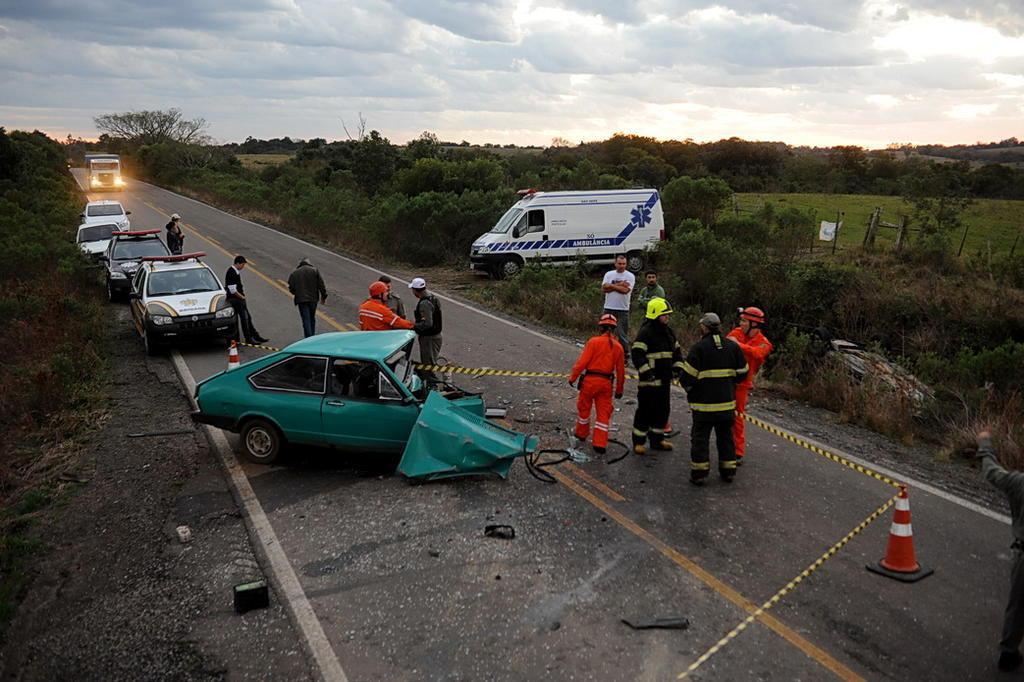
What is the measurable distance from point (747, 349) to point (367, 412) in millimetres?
4289

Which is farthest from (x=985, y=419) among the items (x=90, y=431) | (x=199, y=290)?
(x=199, y=290)

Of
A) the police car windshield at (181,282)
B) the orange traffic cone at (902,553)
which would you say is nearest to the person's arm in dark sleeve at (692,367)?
the orange traffic cone at (902,553)

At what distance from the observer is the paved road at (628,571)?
16.6 ft

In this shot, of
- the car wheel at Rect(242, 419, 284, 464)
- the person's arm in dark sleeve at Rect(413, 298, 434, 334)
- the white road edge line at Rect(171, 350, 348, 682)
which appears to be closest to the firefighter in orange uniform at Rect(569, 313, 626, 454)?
the person's arm in dark sleeve at Rect(413, 298, 434, 334)

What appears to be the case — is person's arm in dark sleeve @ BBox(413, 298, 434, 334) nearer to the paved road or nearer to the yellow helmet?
the paved road

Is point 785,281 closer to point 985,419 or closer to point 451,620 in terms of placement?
point 985,419

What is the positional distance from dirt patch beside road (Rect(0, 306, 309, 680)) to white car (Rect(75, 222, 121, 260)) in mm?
14906

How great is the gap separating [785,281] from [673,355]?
31.9ft

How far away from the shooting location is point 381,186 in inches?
1750

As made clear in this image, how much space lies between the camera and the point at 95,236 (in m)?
22.8

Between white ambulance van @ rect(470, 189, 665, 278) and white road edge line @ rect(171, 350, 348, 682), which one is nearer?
white road edge line @ rect(171, 350, 348, 682)

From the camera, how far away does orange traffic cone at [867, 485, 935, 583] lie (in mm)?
5961

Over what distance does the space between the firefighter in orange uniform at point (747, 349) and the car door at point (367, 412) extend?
143 inches

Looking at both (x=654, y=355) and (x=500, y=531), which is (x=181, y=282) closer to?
(x=654, y=355)
